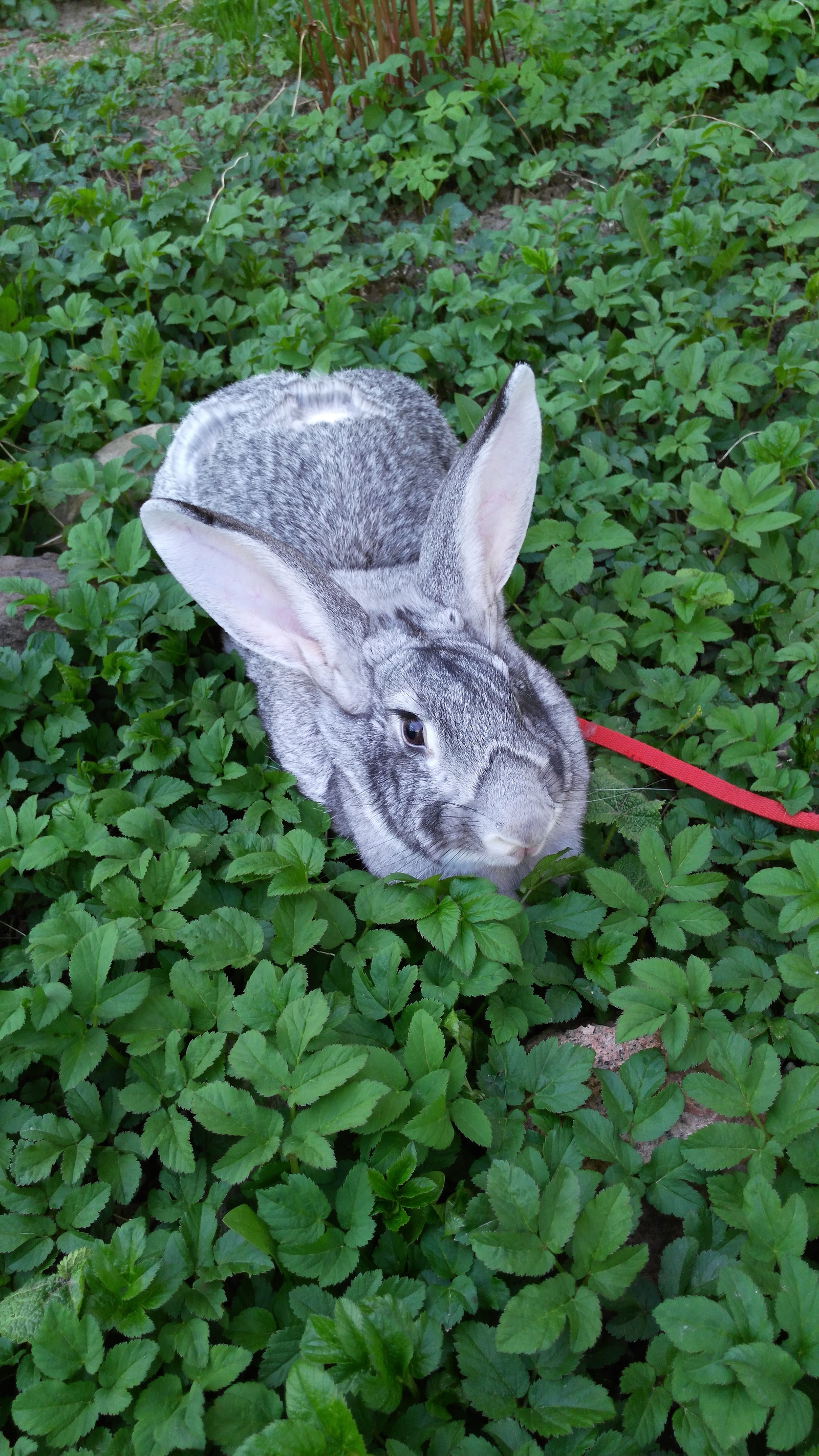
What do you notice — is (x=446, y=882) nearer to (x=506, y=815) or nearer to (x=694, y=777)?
(x=506, y=815)

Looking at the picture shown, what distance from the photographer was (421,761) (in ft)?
9.73

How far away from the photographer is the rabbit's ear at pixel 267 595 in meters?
3.01

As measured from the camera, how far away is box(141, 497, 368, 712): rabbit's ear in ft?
9.89

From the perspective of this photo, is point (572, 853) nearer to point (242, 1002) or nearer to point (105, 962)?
point (242, 1002)

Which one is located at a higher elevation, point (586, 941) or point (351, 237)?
point (351, 237)

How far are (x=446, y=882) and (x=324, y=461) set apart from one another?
2.08 meters

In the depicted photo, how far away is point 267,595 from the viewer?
3.25 m

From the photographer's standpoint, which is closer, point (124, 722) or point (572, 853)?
point (572, 853)

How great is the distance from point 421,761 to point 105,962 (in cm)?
106

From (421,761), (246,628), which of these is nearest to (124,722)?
(246,628)

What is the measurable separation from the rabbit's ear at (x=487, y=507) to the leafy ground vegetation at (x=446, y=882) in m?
0.48

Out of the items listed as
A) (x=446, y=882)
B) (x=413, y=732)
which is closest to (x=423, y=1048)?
(x=446, y=882)

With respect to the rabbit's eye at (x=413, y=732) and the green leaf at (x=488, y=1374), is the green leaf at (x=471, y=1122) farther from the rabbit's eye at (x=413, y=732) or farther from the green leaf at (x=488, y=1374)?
the rabbit's eye at (x=413, y=732)

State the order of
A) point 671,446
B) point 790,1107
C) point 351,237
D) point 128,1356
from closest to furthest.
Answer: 1. point 128,1356
2. point 790,1107
3. point 671,446
4. point 351,237
